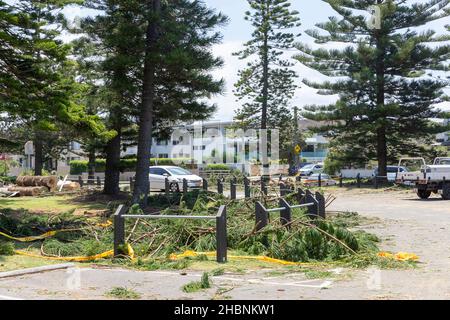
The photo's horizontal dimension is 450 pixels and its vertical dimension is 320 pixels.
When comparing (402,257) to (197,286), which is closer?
(197,286)

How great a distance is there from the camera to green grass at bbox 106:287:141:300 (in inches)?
284

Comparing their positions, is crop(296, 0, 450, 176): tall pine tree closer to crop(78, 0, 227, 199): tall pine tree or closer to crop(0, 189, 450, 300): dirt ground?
crop(78, 0, 227, 199): tall pine tree

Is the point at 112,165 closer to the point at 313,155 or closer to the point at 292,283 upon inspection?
the point at 292,283

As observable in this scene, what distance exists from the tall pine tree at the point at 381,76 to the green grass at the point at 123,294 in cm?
3116

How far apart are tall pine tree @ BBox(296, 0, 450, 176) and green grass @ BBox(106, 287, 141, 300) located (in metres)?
31.2

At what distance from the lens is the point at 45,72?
1554 centimetres

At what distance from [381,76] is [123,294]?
33.4 m

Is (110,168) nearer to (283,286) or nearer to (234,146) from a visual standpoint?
(283,286)

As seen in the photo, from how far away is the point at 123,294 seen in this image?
7320 millimetres

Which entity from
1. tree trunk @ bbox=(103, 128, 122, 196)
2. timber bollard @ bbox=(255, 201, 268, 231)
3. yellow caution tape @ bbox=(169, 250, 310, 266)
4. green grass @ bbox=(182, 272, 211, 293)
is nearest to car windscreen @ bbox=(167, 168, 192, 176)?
tree trunk @ bbox=(103, 128, 122, 196)

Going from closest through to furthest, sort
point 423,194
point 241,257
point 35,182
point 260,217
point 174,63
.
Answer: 1. point 241,257
2. point 260,217
3. point 174,63
4. point 423,194
5. point 35,182

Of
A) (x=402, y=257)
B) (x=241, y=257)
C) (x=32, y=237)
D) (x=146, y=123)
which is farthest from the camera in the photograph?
(x=146, y=123)

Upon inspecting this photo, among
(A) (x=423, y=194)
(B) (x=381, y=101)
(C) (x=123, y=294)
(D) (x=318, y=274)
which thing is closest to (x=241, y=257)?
(D) (x=318, y=274)

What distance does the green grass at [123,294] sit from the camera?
721 cm
